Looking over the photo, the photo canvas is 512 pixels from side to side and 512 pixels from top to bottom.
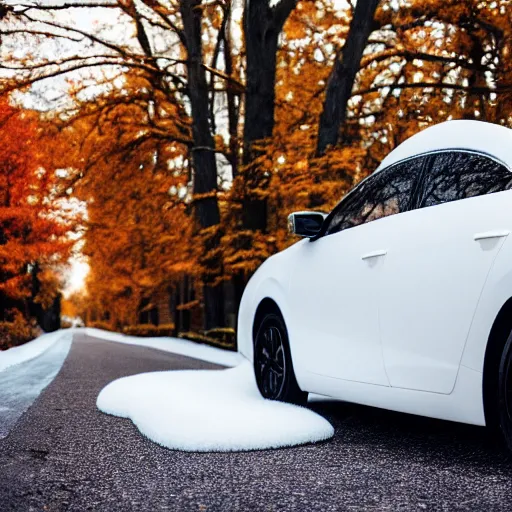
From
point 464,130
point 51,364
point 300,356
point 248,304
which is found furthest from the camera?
point 51,364

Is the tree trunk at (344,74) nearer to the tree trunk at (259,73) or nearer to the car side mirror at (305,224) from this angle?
the tree trunk at (259,73)

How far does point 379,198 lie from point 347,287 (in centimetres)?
58

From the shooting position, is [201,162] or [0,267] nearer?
[201,162]

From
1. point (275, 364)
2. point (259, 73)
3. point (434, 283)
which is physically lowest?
point (275, 364)

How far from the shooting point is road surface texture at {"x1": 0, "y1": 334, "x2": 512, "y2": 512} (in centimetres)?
294

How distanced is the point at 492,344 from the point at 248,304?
2.95 m

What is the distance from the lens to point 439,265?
3600 millimetres

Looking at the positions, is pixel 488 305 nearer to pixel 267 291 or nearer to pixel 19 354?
pixel 267 291

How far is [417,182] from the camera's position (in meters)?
4.22

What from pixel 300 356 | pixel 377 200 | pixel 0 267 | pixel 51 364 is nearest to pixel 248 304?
pixel 300 356

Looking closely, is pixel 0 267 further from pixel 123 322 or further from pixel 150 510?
pixel 123 322

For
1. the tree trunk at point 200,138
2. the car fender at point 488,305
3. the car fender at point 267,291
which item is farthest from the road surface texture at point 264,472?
the tree trunk at point 200,138

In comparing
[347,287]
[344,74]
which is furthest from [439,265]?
[344,74]

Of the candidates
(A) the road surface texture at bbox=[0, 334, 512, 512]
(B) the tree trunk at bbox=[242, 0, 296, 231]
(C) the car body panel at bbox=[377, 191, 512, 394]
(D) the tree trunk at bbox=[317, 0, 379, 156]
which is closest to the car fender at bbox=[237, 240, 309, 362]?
(A) the road surface texture at bbox=[0, 334, 512, 512]
